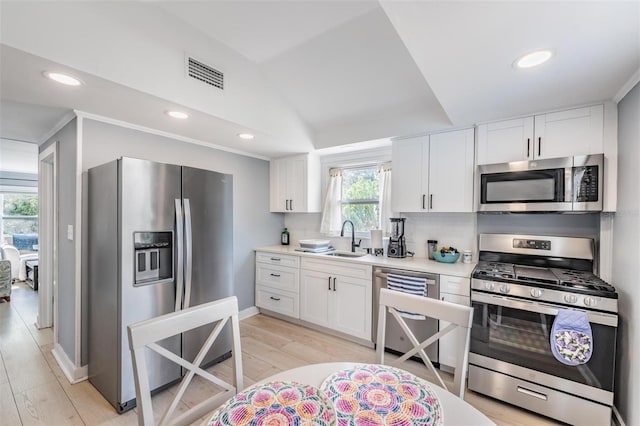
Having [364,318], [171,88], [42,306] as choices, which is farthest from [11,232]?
[364,318]

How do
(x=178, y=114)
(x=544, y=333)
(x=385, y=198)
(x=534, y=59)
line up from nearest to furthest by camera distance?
(x=534, y=59), (x=544, y=333), (x=178, y=114), (x=385, y=198)

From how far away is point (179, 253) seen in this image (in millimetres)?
2219

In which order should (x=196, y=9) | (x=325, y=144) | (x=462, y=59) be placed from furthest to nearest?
(x=325, y=144)
(x=196, y=9)
(x=462, y=59)

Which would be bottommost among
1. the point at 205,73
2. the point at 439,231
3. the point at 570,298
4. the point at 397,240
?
the point at 570,298

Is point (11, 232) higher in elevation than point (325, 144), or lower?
lower

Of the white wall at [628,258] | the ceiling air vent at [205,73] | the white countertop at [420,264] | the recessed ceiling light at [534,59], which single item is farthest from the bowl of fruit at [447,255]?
the ceiling air vent at [205,73]

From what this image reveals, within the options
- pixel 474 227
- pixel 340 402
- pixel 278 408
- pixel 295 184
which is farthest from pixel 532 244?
pixel 295 184

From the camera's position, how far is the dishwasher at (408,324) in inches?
96.1

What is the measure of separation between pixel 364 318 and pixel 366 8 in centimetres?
274

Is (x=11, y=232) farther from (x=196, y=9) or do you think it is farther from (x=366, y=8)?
(x=366, y=8)

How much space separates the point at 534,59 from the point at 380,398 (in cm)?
188

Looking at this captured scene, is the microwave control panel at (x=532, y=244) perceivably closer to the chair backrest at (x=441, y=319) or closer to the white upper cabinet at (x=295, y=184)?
the chair backrest at (x=441, y=319)

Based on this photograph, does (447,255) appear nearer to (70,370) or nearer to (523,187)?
(523,187)

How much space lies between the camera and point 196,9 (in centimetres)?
200
